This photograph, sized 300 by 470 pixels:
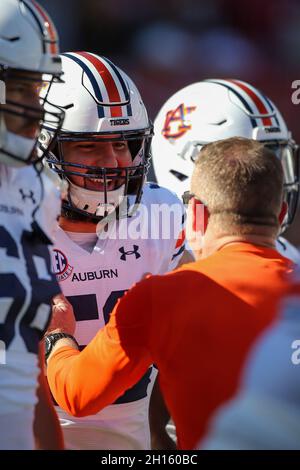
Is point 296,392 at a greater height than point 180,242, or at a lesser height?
greater

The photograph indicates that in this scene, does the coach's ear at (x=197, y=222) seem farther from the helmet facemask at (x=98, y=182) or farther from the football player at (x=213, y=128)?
the football player at (x=213, y=128)

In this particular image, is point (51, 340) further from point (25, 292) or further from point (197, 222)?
point (197, 222)

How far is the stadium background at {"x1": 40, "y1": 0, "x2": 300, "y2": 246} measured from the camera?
7.50 m

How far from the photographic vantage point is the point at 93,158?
121 inches

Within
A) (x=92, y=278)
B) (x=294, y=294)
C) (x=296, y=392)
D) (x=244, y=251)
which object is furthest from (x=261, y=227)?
(x=92, y=278)

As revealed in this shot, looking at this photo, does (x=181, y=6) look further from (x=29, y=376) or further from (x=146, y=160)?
(x=29, y=376)

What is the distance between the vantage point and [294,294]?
1.91 m

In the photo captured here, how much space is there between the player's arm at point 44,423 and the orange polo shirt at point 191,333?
0.08 m

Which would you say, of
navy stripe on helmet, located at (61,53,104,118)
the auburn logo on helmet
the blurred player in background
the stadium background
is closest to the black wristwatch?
the blurred player in background

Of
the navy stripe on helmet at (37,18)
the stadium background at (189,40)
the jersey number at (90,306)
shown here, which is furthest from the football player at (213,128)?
the stadium background at (189,40)

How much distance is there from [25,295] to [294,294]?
0.66 metres

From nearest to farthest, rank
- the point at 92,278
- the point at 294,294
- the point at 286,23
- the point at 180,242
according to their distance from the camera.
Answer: the point at 294,294, the point at 92,278, the point at 180,242, the point at 286,23

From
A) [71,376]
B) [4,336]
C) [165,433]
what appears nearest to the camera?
[4,336]
